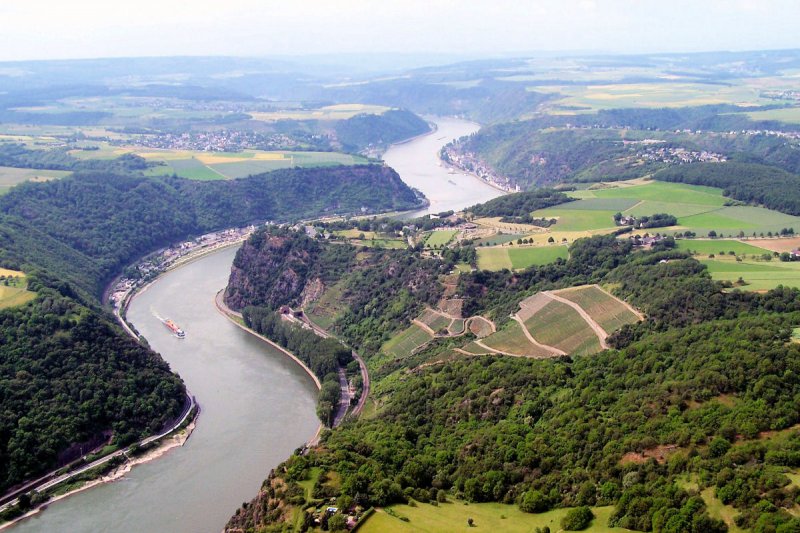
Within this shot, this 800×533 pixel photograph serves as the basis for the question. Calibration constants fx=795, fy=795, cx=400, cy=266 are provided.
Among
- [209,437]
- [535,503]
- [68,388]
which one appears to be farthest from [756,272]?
[68,388]

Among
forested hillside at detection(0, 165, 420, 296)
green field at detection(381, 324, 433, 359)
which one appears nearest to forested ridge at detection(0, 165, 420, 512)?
forested hillside at detection(0, 165, 420, 296)

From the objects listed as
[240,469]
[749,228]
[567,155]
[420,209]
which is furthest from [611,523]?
[567,155]

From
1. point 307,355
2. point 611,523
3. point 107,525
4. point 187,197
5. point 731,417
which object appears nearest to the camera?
point 611,523

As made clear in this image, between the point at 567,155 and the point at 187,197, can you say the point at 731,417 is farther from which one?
the point at 567,155

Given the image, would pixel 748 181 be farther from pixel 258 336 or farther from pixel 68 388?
pixel 68 388

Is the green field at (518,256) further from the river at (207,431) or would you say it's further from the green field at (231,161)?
the green field at (231,161)

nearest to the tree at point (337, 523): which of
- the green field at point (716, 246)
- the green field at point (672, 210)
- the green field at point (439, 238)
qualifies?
the green field at point (716, 246)
